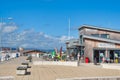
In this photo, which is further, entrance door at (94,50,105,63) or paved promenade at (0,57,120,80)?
entrance door at (94,50,105,63)

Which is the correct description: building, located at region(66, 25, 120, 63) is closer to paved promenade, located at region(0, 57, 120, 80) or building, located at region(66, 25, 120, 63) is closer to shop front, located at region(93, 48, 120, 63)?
shop front, located at region(93, 48, 120, 63)

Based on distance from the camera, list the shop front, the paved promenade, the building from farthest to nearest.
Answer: the building → the shop front → the paved promenade

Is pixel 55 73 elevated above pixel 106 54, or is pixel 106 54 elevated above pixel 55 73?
pixel 106 54

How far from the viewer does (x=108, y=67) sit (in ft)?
88.0

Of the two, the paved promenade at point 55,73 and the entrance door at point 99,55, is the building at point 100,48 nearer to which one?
the entrance door at point 99,55

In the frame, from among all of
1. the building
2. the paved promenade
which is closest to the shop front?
the building

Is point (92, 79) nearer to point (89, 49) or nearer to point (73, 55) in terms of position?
point (89, 49)

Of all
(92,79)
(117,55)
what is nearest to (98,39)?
(117,55)

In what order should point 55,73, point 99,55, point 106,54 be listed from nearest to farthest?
point 55,73 → point 106,54 → point 99,55

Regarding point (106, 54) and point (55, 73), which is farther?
point (106, 54)

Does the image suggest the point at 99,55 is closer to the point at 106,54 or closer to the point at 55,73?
the point at 106,54

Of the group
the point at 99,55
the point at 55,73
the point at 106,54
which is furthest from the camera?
the point at 99,55

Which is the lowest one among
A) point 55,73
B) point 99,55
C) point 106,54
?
point 55,73

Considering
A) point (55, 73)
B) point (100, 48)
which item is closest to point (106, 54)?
point (100, 48)
